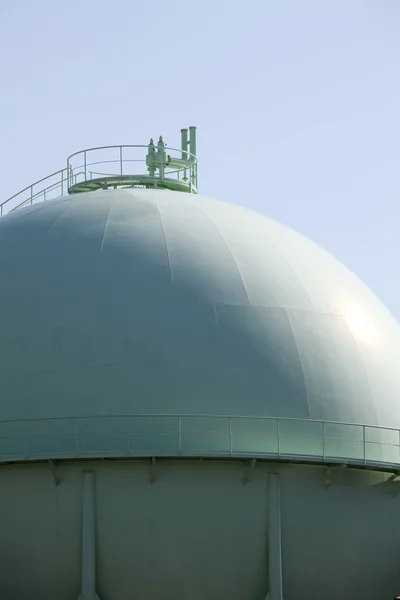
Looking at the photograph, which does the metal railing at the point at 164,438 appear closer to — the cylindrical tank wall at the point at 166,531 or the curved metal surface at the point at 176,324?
the curved metal surface at the point at 176,324

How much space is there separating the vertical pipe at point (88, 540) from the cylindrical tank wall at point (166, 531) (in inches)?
5.7

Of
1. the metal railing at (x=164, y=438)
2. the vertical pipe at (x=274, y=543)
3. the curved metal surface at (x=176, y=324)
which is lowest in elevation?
the vertical pipe at (x=274, y=543)

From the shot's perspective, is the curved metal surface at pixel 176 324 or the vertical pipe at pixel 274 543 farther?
the curved metal surface at pixel 176 324

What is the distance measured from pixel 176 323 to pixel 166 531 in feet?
A: 13.8

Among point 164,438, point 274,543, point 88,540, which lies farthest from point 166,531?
point 274,543

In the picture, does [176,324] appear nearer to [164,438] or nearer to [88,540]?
[164,438]

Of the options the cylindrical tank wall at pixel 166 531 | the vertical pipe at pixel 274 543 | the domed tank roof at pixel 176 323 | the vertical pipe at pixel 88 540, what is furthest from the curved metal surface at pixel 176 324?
the vertical pipe at pixel 274 543

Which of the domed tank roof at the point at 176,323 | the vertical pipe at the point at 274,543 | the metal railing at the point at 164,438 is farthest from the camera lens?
the domed tank roof at the point at 176,323

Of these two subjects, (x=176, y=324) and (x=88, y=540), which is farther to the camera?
(x=176, y=324)

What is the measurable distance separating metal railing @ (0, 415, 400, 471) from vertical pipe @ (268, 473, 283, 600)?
0.85 meters

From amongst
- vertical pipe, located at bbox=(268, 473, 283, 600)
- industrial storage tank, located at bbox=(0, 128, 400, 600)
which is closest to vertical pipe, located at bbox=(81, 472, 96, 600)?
industrial storage tank, located at bbox=(0, 128, 400, 600)

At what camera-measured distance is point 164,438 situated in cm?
2680

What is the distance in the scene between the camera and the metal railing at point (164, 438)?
26750mm

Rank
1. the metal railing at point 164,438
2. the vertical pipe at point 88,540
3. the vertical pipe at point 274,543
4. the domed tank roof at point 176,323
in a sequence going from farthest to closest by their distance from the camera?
the domed tank roof at point 176,323 < the vertical pipe at point 274,543 < the metal railing at point 164,438 < the vertical pipe at point 88,540
